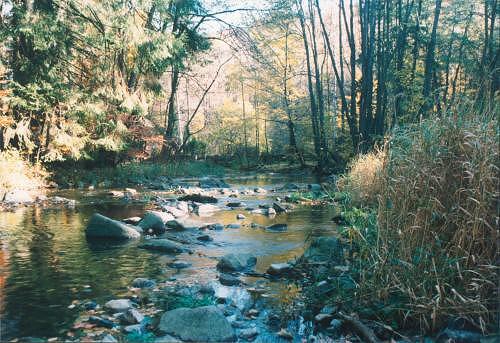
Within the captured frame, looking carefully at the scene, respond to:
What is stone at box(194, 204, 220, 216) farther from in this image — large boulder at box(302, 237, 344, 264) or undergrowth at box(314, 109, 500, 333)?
undergrowth at box(314, 109, 500, 333)

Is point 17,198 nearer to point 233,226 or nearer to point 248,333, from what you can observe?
point 233,226

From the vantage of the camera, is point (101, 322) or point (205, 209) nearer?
point (101, 322)

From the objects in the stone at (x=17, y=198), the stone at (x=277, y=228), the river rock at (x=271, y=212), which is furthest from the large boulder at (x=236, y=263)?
the stone at (x=17, y=198)

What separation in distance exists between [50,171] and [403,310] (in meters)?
14.1

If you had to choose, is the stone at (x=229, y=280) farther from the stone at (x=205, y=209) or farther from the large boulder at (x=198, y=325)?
the stone at (x=205, y=209)

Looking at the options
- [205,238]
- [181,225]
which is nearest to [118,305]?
[205,238]

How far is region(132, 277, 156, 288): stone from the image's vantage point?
14.1 ft

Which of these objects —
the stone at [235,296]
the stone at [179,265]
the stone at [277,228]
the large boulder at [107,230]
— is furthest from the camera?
the stone at [277,228]

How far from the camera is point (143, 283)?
433 centimetres

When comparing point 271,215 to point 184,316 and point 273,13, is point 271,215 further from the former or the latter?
point 273,13

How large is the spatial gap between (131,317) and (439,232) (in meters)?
2.37

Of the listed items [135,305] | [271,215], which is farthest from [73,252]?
→ [271,215]

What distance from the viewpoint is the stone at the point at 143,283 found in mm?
4297

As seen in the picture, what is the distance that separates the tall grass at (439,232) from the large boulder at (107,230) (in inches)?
159
